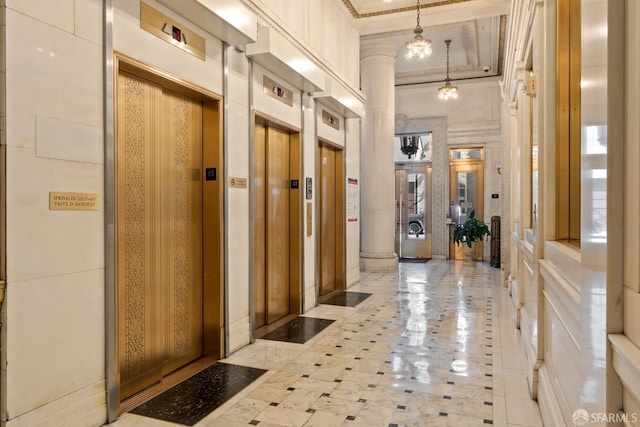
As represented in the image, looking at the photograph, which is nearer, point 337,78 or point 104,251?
point 104,251

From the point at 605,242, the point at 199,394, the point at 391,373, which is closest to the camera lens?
the point at 605,242

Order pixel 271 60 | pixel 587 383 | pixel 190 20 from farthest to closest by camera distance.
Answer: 1. pixel 271 60
2. pixel 190 20
3. pixel 587 383

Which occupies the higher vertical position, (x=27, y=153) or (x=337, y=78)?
(x=337, y=78)

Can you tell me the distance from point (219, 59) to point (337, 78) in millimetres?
3230

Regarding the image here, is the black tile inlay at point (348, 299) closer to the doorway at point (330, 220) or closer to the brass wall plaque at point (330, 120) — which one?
the doorway at point (330, 220)

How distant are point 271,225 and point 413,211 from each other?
786cm

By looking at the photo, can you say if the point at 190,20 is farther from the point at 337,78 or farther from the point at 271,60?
the point at 337,78

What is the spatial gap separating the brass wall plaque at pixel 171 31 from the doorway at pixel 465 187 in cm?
969

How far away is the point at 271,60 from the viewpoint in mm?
4785

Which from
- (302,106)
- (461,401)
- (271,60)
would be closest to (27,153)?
(271,60)

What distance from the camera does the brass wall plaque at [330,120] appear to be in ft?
22.7

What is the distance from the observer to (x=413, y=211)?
12797 millimetres

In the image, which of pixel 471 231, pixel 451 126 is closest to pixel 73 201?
pixel 471 231

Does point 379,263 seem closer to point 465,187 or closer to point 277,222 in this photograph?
point 465,187
